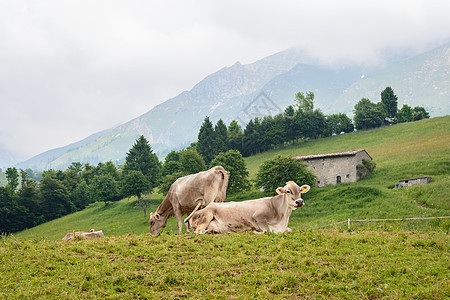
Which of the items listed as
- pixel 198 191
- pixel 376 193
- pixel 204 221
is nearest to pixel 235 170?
pixel 376 193

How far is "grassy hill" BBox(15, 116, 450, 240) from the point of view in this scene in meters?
37.3

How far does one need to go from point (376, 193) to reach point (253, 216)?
33712mm

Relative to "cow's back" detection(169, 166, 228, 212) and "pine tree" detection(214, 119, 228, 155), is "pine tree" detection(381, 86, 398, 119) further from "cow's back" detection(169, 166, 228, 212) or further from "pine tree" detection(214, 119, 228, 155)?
"cow's back" detection(169, 166, 228, 212)

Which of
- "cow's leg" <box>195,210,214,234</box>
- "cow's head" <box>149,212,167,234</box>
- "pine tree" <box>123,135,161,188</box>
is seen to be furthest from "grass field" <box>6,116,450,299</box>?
"pine tree" <box>123,135,161,188</box>

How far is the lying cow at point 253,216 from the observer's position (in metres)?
14.4

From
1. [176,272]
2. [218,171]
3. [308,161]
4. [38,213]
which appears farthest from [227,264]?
[38,213]

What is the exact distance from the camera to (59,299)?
25.7 ft

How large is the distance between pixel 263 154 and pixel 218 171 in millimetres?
88097

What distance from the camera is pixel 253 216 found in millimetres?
14523

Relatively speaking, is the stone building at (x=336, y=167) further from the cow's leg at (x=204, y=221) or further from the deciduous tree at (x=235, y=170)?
the cow's leg at (x=204, y=221)

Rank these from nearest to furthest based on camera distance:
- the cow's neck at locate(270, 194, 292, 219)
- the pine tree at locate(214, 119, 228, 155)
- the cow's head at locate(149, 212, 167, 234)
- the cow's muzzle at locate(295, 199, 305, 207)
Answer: the cow's muzzle at locate(295, 199, 305, 207) < the cow's neck at locate(270, 194, 292, 219) < the cow's head at locate(149, 212, 167, 234) < the pine tree at locate(214, 119, 228, 155)

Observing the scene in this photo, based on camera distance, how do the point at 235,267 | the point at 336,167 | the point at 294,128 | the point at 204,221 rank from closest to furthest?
1. the point at 235,267
2. the point at 204,221
3. the point at 336,167
4. the point at 294,128

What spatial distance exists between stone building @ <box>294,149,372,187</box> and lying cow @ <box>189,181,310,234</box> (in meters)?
49.6

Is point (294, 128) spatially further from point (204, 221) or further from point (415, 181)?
point (204, 221)
